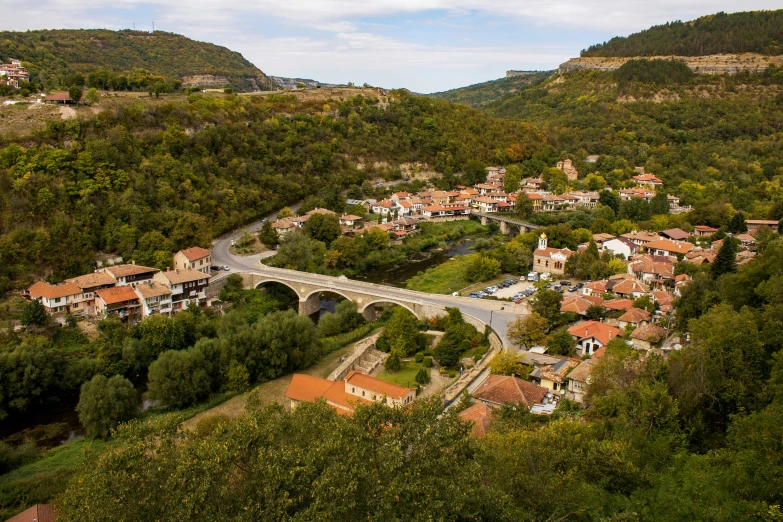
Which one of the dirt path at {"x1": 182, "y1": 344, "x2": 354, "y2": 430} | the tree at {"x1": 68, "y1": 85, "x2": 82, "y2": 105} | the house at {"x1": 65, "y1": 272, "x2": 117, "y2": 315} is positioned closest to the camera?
the dirt path at {"x1": 182, "y1": 344, "x2": 354, "y2": 430}

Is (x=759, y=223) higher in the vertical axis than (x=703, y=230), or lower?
higher

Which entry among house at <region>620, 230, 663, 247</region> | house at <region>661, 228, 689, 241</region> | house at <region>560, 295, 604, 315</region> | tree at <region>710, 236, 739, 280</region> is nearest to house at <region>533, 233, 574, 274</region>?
house at <region>620, 230, 663, 247</region>

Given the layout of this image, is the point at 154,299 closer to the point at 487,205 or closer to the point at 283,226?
the point at 283,226

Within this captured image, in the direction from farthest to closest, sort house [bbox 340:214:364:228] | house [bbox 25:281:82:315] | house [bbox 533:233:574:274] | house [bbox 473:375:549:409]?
house [bbox 340:214:364:228], house [bbox 533:233:574:274], house [bbox 25:281:82:315], house [bbox 473:375:549:409]

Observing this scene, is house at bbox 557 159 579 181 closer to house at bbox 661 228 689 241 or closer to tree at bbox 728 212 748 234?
house at bbox 661 228 689 241

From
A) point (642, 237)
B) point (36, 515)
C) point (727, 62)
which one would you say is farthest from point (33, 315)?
point (727, 62)

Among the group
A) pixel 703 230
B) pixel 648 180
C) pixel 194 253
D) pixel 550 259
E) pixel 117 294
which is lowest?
pixel 550 259

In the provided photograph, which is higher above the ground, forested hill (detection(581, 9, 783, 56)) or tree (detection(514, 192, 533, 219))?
forested hill (detection(581, 9, 783, 56))
